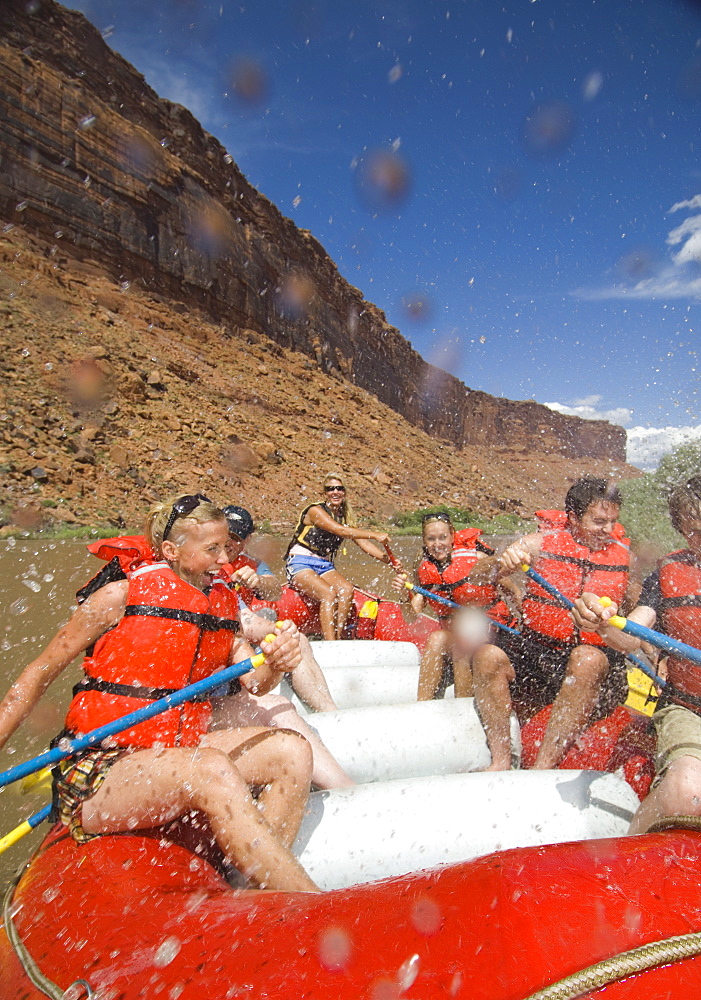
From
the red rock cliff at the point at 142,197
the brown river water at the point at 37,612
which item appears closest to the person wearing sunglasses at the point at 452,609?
the brown river water at the point at 37,612

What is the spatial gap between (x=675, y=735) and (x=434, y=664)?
1.71 metres

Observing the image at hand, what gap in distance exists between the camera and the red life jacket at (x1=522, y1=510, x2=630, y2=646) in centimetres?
328

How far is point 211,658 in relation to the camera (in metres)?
2.44

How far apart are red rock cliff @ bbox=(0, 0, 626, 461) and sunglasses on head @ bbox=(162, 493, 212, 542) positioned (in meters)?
25.4

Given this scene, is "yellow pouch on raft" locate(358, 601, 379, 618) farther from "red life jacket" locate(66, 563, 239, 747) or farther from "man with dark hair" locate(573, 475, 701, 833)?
"red life jacket" locate(66, 563, 239, 747)

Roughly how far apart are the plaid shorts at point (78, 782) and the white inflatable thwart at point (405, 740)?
135 cm

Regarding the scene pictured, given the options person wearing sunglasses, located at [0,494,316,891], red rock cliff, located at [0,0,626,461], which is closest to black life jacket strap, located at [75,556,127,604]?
person wearing sunglasses, located at [0,494,316,891]

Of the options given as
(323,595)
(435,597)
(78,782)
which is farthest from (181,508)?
(323,595)

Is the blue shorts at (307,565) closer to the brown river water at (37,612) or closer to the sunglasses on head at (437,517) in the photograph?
the sunglasses on head at (437,517)

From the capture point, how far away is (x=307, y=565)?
5.47 m

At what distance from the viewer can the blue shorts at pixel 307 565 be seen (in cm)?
546

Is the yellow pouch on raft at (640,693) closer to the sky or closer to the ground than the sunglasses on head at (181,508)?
closer to the ground

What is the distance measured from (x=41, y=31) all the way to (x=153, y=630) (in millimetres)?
32250

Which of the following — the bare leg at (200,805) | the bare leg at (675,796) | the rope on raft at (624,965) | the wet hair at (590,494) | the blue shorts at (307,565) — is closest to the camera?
the rope on raft at (624,965)
